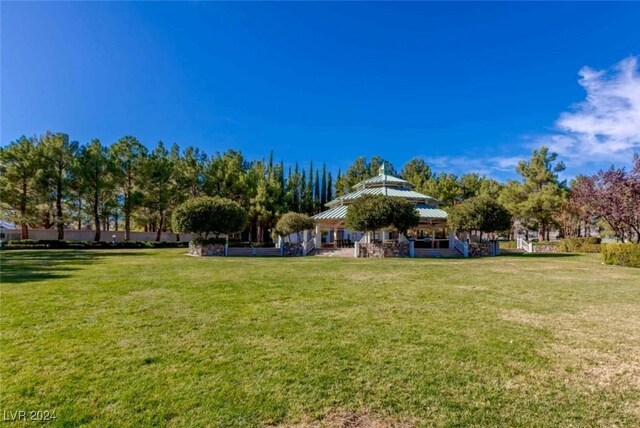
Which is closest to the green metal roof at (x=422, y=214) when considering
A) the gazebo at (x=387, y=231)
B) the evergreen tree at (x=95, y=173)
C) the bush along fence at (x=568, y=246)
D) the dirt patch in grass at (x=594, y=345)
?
the gazebo at (x=387, y=231)

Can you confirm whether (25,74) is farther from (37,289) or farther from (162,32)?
(37,289)

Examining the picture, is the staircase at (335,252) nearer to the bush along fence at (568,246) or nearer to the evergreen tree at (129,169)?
the bush along fence at (568,246)

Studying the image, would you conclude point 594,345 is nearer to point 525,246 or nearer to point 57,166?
point 525,246

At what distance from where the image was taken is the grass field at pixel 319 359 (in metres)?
2.93

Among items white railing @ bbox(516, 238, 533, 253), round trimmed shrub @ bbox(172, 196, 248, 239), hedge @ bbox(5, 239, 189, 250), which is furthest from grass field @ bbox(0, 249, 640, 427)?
hedge @ bbox(5, 239, 189, 250)

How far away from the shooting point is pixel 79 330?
5.03 meters

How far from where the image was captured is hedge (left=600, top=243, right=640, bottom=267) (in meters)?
15.8

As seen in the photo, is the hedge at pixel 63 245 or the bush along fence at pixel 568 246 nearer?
the bush along fence at pixel 568 246

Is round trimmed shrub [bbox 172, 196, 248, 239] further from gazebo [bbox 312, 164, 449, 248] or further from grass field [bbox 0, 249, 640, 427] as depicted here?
grass field [bbox 0, 249, 640, 427]

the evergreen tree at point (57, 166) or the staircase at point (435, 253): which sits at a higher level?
the evergreen tree at point (57, 166)

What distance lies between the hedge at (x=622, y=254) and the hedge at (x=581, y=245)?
40.7 feet

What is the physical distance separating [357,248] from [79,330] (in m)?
18.4

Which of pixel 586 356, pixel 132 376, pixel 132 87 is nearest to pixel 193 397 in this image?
pixel 132 376

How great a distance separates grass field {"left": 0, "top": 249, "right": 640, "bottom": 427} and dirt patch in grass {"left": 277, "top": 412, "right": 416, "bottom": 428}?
0.6 inches
